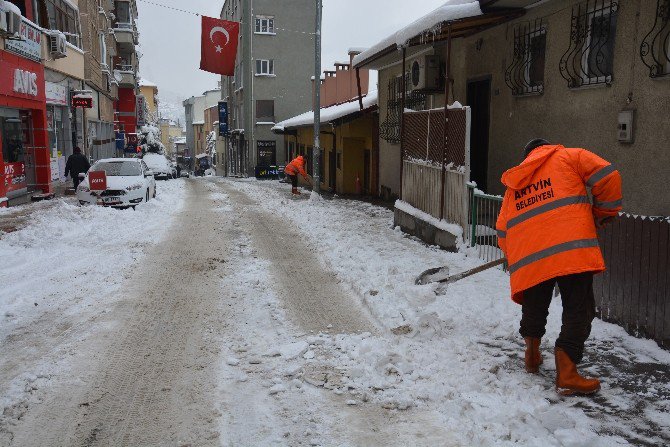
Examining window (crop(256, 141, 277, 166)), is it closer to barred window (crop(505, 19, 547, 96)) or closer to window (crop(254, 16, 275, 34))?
window (crop(254, 16, 275, 34))

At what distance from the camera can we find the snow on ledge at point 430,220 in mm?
8230

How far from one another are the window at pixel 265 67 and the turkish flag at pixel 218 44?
70.9ft

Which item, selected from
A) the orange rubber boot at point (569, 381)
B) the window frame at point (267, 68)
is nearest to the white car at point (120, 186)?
the orange rubber boot at point (569, 381)

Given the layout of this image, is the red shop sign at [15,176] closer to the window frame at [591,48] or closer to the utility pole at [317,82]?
the utility pole at [317,82]

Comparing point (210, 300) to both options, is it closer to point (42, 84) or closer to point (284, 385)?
point (284, 385)

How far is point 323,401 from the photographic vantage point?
3.71 m

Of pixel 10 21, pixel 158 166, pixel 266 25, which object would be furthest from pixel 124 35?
pixel 10 21

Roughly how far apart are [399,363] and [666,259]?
2.36 metres

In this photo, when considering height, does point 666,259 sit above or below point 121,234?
above

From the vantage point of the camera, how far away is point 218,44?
19.2m

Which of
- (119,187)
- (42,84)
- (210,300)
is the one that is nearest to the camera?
(210,300)

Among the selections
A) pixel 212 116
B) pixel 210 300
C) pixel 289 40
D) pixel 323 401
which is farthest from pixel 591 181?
pixel 212 116

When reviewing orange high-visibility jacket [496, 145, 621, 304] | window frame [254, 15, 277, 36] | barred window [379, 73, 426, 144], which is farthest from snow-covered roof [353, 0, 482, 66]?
window frame [254, 15, 277, 36]

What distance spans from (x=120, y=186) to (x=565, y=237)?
11973 mm
